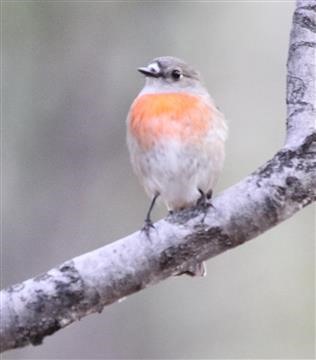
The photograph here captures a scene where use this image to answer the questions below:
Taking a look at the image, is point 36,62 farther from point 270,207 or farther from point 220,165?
point 270,207

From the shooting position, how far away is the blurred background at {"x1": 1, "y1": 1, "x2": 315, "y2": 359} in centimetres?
529

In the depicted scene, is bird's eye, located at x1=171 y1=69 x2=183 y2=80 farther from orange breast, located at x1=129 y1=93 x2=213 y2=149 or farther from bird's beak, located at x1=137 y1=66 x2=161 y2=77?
orange breast, located at x1=129 y1=93 x2=213 y2=149

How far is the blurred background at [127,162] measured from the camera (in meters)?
5.29

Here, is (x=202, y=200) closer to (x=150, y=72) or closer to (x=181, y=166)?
(x=181, y=166)

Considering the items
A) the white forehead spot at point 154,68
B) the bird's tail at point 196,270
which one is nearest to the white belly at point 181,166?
the bird's tail at point 196,270

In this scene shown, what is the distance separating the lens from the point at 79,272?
2293 mm

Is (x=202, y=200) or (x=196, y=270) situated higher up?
(x=202, y=200)

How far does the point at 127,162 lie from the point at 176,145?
2.49 m

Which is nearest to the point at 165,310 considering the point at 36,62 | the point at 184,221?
the point at 36,62

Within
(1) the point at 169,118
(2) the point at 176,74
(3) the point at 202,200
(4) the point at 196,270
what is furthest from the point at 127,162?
(3) the point at 202,200

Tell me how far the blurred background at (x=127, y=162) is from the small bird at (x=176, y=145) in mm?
1953

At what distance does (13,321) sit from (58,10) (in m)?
4.07

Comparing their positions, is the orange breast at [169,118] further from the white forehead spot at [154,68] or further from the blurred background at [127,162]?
the blurred background at [127,162]

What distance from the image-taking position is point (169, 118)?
10.4 ft
